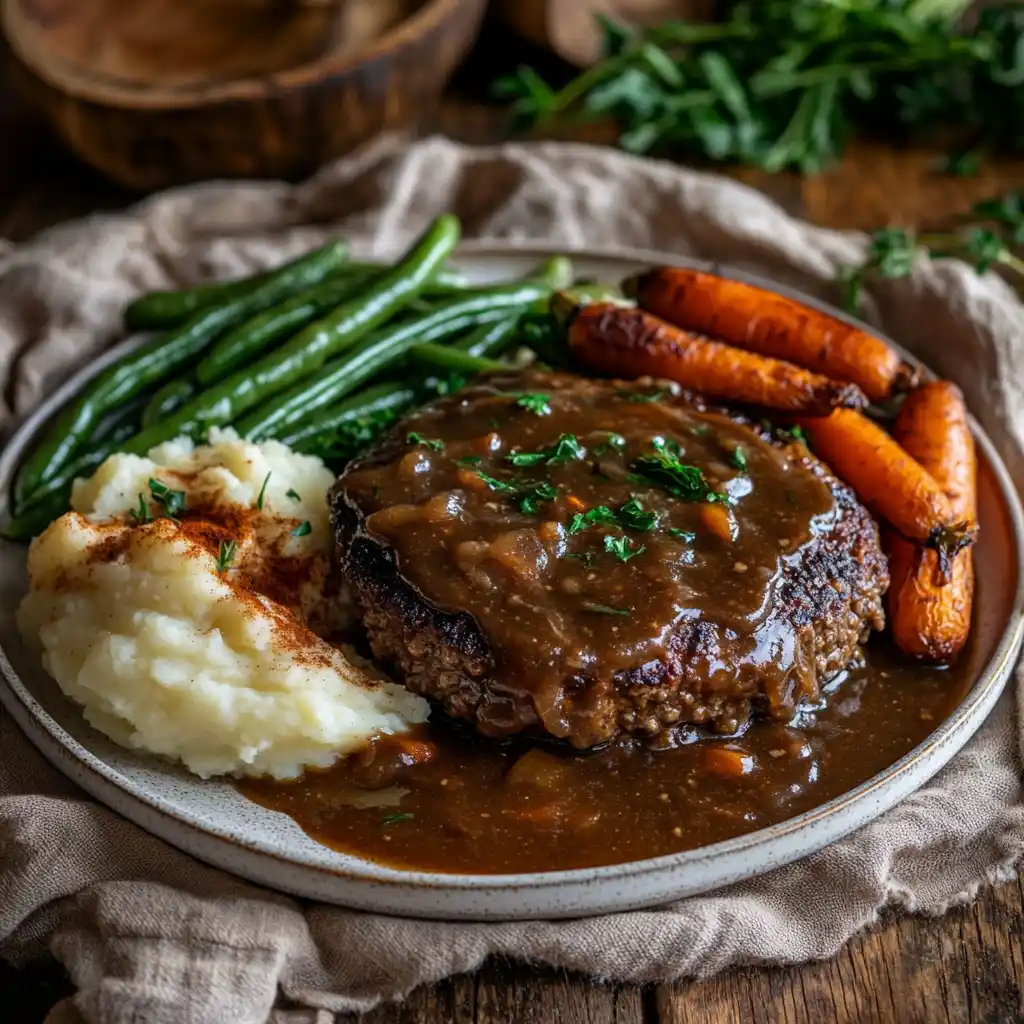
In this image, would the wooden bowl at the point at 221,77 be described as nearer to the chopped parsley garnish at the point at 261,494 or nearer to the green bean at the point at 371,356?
the green bean at the point at 371,356

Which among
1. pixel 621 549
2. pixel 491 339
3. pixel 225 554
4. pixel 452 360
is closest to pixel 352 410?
pixel 452 360

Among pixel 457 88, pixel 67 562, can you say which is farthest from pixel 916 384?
pixel 457 88

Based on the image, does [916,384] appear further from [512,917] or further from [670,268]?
[512,917]

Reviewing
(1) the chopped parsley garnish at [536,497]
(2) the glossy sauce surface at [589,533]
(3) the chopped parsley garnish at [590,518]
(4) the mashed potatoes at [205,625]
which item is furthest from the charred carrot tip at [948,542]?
(4) the mashed potatoes at [205,625]

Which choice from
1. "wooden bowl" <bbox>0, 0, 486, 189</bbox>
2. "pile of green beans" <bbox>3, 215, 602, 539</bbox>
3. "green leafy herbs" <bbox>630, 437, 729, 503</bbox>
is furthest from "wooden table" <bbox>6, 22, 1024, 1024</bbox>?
"wooden bowl" <bbox>0, 0, 486, 189</bbox>

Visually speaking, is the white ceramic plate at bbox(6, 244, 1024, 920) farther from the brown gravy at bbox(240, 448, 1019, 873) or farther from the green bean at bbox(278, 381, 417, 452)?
the green bean at bbox(278, 381, 417, 452)
